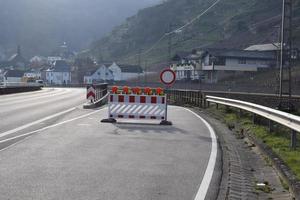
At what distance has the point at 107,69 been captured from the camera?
5881 inches

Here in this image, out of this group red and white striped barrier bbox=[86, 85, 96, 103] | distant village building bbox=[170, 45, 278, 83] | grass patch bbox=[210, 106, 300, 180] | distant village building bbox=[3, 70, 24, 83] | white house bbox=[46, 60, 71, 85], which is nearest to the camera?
grass patch bbox=[210, 106, 300, 180]

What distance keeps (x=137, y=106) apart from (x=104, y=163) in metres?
9.88

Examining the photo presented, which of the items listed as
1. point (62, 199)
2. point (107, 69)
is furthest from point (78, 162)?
point (107, 69)

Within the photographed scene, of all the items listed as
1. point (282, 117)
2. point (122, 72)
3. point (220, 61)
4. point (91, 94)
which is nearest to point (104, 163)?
point (282, 117)

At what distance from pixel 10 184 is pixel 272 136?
8775 millimetres

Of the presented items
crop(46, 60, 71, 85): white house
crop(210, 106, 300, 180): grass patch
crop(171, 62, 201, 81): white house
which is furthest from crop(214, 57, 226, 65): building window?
crop(210, 106, 300, 180): grass patch

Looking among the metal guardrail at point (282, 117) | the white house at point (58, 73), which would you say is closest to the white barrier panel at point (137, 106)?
the metal guardrail at point (282, 117)

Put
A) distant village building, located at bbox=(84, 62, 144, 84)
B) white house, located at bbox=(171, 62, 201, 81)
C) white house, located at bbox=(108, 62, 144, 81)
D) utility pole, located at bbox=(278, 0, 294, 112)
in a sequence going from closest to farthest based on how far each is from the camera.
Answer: utility pole, located at bbox=(278, 0, 294, 112) < white house, located at bbox=(171, 62, 201, 81) < distant village building, located at bbox=(84, 62, 144, 84) < white house, located at bbox=(108, 62, 144, 81)

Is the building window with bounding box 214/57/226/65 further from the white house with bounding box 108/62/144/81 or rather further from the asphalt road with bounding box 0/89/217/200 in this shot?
the asphalt road with bounding box 0/89/217/200

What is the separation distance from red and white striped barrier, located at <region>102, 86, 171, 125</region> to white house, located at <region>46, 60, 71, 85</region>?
150744 millimetres

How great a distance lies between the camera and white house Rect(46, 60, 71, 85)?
170725 mm

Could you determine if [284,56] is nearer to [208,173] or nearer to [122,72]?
[208,173]

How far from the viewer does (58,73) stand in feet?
563

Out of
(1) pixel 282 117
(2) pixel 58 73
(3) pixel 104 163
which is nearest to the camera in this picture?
(3) pixel 104 163
